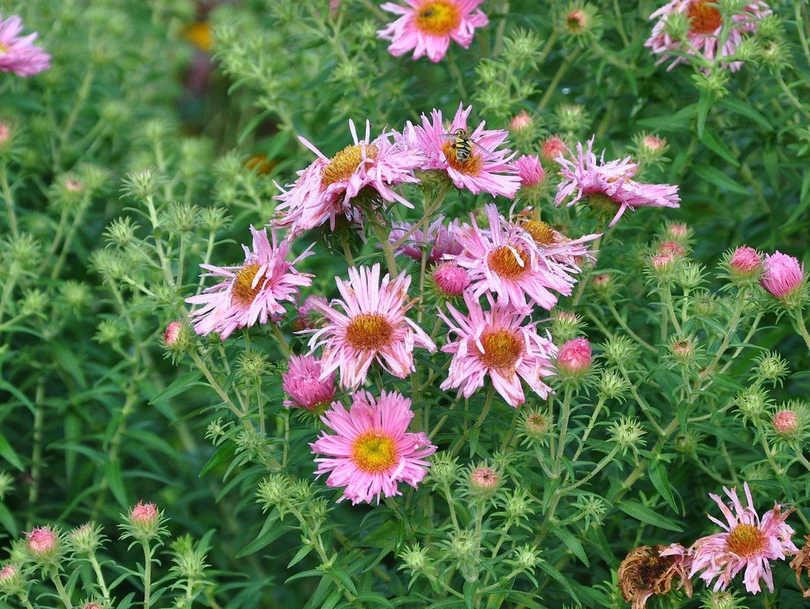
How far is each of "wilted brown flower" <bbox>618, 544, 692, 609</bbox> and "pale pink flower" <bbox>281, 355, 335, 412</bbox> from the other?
639mm

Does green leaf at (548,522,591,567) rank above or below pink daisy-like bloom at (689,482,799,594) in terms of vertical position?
above

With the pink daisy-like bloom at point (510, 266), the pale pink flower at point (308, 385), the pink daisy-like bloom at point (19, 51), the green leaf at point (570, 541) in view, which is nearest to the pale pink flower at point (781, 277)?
the pink daisy-like bloom at point (510, 266)

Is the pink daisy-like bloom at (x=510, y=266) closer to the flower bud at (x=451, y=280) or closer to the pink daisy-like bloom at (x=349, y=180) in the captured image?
the flower bud at (x=451, y=280)

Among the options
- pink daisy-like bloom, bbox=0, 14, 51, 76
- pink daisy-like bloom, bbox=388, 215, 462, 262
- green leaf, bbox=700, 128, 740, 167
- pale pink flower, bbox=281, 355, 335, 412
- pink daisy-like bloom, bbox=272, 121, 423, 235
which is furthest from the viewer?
pink daisy-like bloom, bbox=0, 14, 51, 76

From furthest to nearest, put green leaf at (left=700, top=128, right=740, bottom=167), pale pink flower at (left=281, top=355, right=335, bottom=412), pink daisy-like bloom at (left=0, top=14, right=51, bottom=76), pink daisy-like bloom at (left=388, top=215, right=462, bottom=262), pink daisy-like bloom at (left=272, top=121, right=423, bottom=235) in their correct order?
pink daisy-like bloom at (left=0, top=14, right=51, bottom=76)
green leaf at (left=700, top=128, right=740, bottom=167)
pink daisy-like bloom at (left=388, top=215, right=462, bottom=262)
pale pink flower at (left=281, top=355, right=335, bottom=412)
pink daisy-like bloom at (left=272, top=121, right=423, bottom=235)

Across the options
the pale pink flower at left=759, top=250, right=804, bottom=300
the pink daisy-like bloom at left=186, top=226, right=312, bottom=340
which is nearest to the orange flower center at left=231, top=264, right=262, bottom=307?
the pink daisy-like bloom at left=186, top=226, right=312, bottom=340

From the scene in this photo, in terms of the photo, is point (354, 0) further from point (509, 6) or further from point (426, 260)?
point (426, 260)

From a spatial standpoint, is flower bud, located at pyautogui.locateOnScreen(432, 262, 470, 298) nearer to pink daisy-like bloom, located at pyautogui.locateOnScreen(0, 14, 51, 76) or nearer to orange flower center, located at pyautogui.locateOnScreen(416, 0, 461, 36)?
orange flower center, located at pyautogui.locateOnScreen(416, 0, 461, 36)

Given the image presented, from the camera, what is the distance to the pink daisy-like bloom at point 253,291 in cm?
172

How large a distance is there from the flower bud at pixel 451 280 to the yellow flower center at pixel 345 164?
22cm

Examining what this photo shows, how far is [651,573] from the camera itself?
1.81 metres

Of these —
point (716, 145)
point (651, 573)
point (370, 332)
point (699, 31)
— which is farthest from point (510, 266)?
point (699, 31)

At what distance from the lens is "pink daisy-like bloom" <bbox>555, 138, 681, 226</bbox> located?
1802mm

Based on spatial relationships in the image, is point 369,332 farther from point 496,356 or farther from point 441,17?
point 441,17
